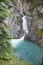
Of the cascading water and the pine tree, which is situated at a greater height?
the pine tree

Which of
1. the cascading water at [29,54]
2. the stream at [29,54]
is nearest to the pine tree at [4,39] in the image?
the cascading water at [29,54]

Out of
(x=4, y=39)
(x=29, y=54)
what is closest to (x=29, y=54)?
(x=29, y=54)

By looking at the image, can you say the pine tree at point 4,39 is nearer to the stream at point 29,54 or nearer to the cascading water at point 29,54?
the cascading water at point 29,54

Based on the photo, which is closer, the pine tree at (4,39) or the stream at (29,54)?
the pine tree at (4,39)

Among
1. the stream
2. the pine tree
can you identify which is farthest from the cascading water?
the pine tree

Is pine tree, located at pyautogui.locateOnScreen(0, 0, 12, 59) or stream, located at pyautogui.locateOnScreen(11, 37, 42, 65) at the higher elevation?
pine tree, located at pyautogui.locateOnScreen(0, 0, 12, 59)

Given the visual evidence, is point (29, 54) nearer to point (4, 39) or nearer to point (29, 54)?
point (29, 54)

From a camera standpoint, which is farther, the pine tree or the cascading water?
the cascading water

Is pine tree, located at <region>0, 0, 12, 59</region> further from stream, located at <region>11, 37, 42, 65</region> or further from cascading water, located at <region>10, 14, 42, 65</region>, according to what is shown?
stream, located at <region>11, 37, 42, 65</region>

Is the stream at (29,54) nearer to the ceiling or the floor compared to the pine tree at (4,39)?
nearer to the floor

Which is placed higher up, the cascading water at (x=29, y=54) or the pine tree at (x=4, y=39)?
the pine tree at (x=4, y=39)

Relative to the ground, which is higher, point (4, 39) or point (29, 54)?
point (4, 39)

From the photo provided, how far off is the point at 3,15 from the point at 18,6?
26786 mm

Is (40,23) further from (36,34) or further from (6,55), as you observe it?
(6,55)
